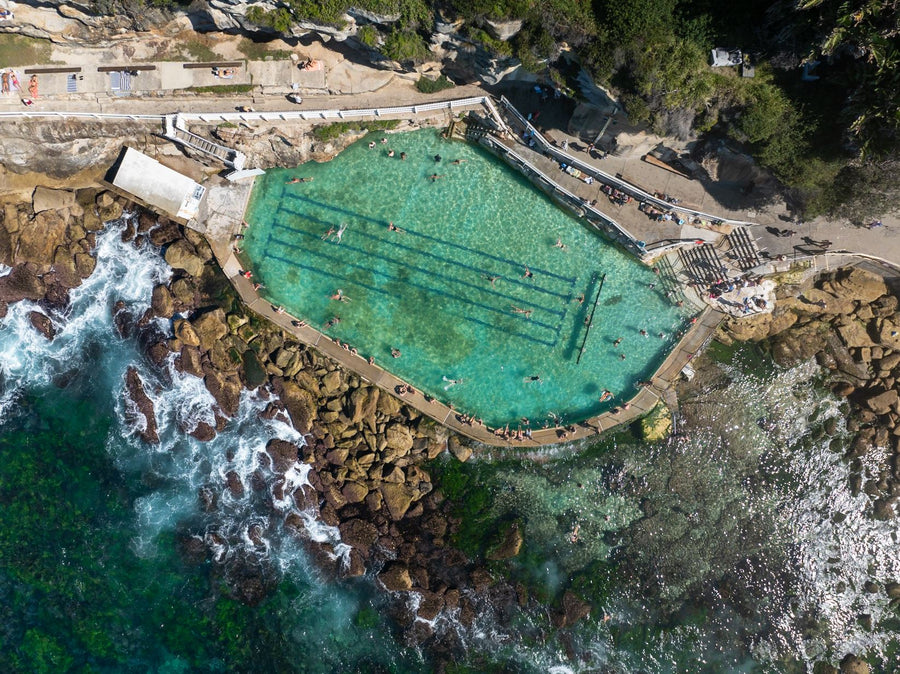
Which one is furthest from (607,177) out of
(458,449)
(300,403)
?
(300,403)

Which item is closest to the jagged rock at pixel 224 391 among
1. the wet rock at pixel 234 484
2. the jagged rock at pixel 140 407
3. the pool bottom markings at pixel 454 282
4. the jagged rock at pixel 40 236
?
the wet rock at pixel 234 484

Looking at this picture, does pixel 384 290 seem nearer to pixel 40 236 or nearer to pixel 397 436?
pixel 397 436

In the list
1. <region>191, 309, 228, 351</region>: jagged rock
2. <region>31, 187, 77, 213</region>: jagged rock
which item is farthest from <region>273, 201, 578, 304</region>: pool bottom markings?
<region>31, 187, 77, 213</region>: jagged rock

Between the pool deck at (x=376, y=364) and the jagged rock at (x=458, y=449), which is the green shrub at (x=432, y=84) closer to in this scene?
the pool deck at (x=376, y=364)

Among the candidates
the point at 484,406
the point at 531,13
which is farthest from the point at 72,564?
the point at 531,13

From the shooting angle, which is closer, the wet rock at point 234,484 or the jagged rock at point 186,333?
the jagged rock at point 186,333

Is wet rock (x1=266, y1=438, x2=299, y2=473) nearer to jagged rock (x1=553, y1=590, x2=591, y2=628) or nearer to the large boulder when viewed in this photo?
jagged rock (x1=553, y1=590, x2=591, y2=628)

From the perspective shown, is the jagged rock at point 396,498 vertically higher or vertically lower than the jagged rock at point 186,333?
lower
